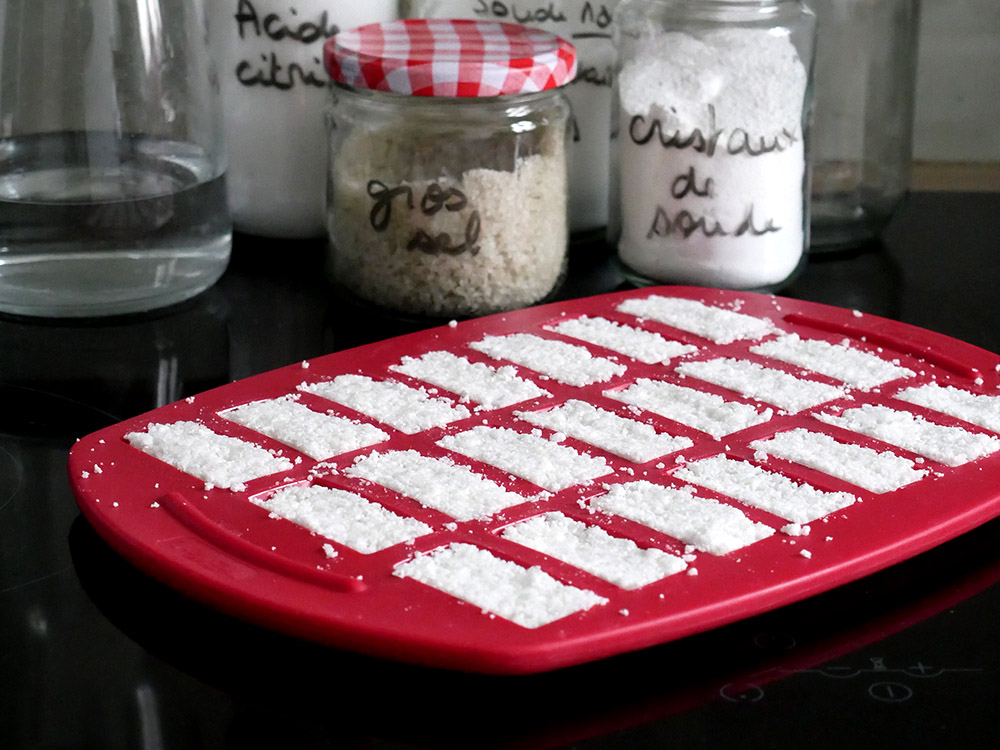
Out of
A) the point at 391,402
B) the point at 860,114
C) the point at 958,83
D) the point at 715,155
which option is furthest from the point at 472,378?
the point at 958,83

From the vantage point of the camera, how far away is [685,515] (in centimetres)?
60

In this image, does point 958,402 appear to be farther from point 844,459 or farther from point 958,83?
point 958,83

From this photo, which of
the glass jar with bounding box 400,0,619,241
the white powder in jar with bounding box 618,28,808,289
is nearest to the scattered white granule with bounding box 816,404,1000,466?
the white powder in jar with bounding box 618,28,808,289

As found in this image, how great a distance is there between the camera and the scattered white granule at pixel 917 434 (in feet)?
2.23

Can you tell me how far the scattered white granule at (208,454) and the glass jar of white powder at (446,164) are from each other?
0.24m

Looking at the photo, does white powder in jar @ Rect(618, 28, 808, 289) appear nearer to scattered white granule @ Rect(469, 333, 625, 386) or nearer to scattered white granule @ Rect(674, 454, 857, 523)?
scattered white granule @ Rect(469, 333, 625, 386)

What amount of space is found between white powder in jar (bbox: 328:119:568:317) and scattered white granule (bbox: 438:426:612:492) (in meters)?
0.21

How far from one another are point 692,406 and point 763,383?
58 millimetres

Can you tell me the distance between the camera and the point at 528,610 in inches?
20.5

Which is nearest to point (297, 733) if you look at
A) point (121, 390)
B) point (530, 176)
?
point (121, 390)

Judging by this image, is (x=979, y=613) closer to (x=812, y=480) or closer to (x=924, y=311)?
(x=812, y=480)

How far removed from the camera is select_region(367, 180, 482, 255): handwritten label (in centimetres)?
87

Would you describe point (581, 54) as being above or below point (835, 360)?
above

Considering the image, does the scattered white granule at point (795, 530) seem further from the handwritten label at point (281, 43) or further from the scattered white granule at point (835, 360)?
the handwritten label at point (281, 43)
